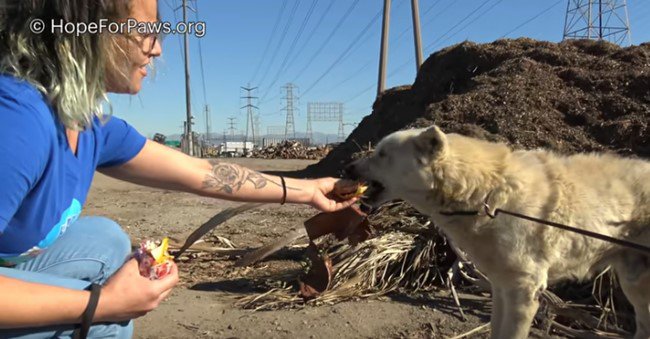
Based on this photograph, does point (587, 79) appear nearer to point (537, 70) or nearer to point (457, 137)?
point (537, 70)

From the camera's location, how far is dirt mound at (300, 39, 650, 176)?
620cm

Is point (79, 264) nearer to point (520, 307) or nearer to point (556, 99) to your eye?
point (520, 307)

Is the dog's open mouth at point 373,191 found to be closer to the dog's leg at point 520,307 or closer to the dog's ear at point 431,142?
the dog's ear at point 431,142

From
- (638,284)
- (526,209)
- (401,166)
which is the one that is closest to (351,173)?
(401,166)

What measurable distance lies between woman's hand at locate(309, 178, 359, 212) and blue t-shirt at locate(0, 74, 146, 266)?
1.32m

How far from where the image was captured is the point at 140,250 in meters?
1.81

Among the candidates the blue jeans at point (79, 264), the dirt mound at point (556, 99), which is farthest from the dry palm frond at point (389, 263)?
the blue jeans at point (79, 264)

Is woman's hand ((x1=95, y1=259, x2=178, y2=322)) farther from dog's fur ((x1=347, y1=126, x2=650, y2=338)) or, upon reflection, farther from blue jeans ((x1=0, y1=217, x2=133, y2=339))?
dog's fur ((x1=347, y1=126, x2=650, y2=338))

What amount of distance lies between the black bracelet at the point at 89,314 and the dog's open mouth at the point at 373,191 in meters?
2.26

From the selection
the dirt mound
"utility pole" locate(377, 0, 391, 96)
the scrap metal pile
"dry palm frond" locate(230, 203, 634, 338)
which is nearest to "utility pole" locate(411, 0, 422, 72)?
"utility pole" locate(377, 0, 391, 96)

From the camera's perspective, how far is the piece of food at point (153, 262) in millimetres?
1759

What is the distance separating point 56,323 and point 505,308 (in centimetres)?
259

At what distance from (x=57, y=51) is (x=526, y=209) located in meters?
2.68

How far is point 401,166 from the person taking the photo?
11.8 feet
